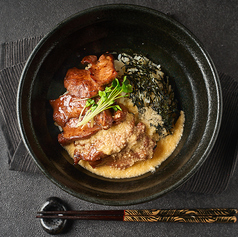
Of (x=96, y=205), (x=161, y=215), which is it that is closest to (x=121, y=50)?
(x=96, y=205)

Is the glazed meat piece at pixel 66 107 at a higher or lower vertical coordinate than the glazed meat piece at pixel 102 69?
lower

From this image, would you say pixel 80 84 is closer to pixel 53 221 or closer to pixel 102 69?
pixel 102 69

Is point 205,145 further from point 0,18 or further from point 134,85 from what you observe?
point 0,18

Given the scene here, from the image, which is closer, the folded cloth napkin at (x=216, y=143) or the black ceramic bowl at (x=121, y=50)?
the black ceramic bowl at (x=121, y=50)

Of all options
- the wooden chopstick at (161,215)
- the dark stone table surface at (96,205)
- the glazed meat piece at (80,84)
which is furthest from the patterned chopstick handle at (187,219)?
the glazed meat piece at (80,84)

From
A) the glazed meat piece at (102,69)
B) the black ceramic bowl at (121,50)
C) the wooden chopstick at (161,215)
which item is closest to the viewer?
the black ceramic bowl at (121,50)

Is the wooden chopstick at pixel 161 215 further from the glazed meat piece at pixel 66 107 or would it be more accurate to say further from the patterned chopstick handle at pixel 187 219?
the glazed meat piece at pixel 66 107
